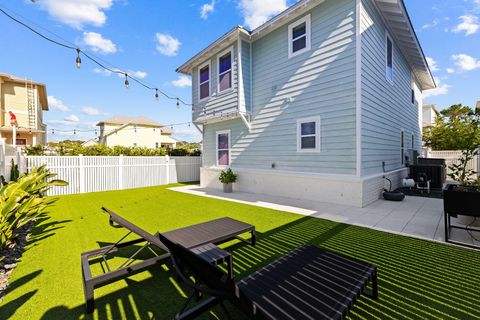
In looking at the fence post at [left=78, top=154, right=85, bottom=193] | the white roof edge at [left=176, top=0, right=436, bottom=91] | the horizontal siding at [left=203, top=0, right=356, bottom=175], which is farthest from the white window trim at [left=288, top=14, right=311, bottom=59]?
the fence post at [left=78, top=154, right=85, bottom=193]

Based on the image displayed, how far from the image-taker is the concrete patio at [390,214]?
4.24 metres

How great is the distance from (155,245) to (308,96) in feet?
21.2

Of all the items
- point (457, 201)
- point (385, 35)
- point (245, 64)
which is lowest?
point (457, 201)

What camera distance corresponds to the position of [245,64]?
909 cm

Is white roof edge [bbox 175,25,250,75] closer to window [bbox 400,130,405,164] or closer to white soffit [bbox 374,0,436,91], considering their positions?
white soffit [bbox 374,0,436,91]

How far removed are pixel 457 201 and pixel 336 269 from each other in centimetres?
297

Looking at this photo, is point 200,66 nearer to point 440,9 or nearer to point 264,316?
point 440,9

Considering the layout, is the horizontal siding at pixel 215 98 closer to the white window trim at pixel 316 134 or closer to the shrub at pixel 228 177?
the shrub at pixel 228 177

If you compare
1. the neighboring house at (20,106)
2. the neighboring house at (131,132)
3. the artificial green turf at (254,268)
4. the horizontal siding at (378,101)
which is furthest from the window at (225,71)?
the neighboring house at (131,132)

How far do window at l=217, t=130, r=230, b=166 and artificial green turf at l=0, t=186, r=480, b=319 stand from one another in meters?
5.43

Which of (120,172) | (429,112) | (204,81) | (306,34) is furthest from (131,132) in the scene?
(429,112)

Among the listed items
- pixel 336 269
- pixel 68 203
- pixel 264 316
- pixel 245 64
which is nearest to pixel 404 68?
pixel 245 64

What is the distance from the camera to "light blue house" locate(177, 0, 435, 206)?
6402mm

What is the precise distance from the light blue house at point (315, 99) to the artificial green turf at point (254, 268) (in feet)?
8.35
